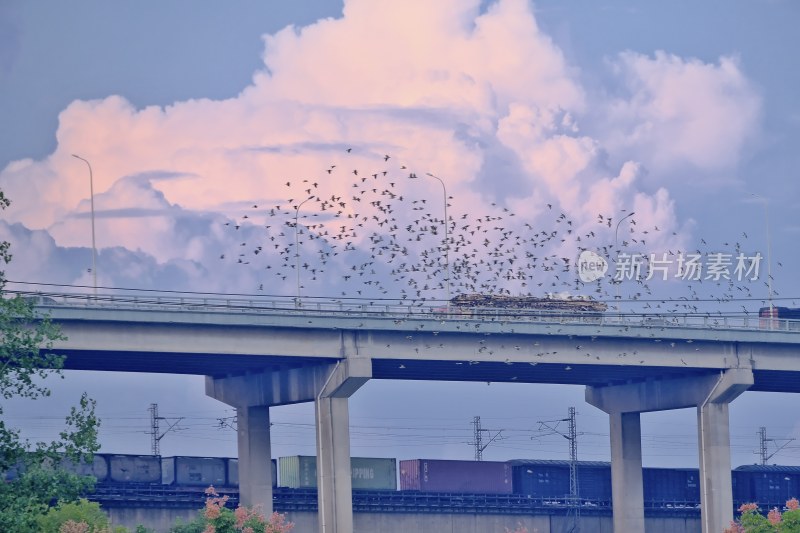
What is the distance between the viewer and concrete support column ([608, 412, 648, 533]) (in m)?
114

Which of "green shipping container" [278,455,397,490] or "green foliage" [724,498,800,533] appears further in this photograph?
"green shipping container" [278,455,397,490]

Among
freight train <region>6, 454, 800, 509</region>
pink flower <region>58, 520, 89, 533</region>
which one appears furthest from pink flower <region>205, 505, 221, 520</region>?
freight train <region>6, 454, 800, 509</region>

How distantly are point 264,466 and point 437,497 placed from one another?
59.3 ft

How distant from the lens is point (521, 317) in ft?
332

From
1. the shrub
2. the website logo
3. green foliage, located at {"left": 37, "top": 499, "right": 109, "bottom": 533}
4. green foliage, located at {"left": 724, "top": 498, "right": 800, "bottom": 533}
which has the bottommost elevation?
green foliage, located at {"left": 724, "top": 498, "right": 800, "bottom": 533}

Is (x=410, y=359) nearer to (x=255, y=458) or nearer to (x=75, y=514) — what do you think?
(x=255, y=458)

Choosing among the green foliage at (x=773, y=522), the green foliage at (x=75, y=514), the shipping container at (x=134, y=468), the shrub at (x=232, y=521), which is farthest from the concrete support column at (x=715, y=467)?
the shrub at (x=232, y=521)

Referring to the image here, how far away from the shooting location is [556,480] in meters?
119

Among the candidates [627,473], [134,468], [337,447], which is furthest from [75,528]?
[627,473]

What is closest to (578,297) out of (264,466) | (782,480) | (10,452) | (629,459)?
(629,459)

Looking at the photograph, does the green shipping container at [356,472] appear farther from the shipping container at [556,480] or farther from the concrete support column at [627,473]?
the concrete support column at [627,473]

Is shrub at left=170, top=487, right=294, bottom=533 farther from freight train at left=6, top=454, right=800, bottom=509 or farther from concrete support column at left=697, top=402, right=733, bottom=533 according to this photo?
concrete support column at left=697, top=402, right=733, bottom=533

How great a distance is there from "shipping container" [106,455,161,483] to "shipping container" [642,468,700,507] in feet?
135

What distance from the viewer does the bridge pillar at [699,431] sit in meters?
104
